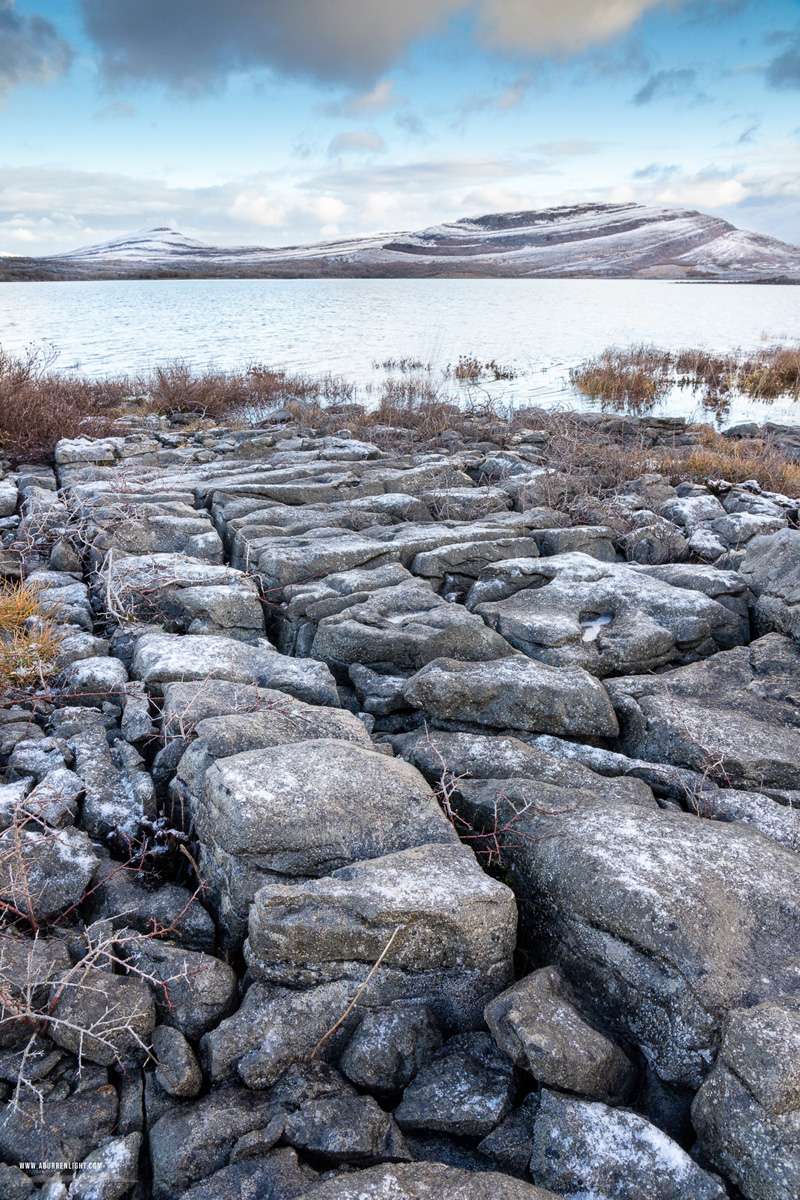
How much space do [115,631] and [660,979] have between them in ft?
13.7

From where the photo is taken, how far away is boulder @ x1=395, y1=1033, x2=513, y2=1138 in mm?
2207

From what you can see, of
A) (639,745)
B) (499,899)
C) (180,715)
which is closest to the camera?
(499,899)

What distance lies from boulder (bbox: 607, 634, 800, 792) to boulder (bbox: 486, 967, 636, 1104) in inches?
72.3

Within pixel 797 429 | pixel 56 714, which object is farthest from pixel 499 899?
pixel 797 429

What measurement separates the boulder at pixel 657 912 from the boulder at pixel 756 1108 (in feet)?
0.64

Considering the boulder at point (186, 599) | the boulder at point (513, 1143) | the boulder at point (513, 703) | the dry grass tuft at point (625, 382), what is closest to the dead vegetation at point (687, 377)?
the dry grass tuft at point (625, 382)

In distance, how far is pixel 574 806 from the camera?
3273 mm

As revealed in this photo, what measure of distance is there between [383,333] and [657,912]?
2952cm

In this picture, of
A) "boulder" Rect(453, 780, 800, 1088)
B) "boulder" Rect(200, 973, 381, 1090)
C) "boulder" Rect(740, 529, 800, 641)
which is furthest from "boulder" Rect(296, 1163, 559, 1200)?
"boulder" Rect(740, 529, 800, 641)

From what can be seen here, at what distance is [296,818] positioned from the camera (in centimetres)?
294

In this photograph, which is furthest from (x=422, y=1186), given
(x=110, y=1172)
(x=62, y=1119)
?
(x=62, y=1119)

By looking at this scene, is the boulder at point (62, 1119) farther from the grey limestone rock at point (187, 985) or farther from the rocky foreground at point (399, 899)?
the grey limestone rock at point (187, 985)

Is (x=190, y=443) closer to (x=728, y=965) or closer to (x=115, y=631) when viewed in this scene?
(x=115, y=631)

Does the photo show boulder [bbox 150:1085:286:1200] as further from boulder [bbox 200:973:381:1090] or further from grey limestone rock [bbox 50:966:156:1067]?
grey limestone rock [bbox 50:966:156:1067]
